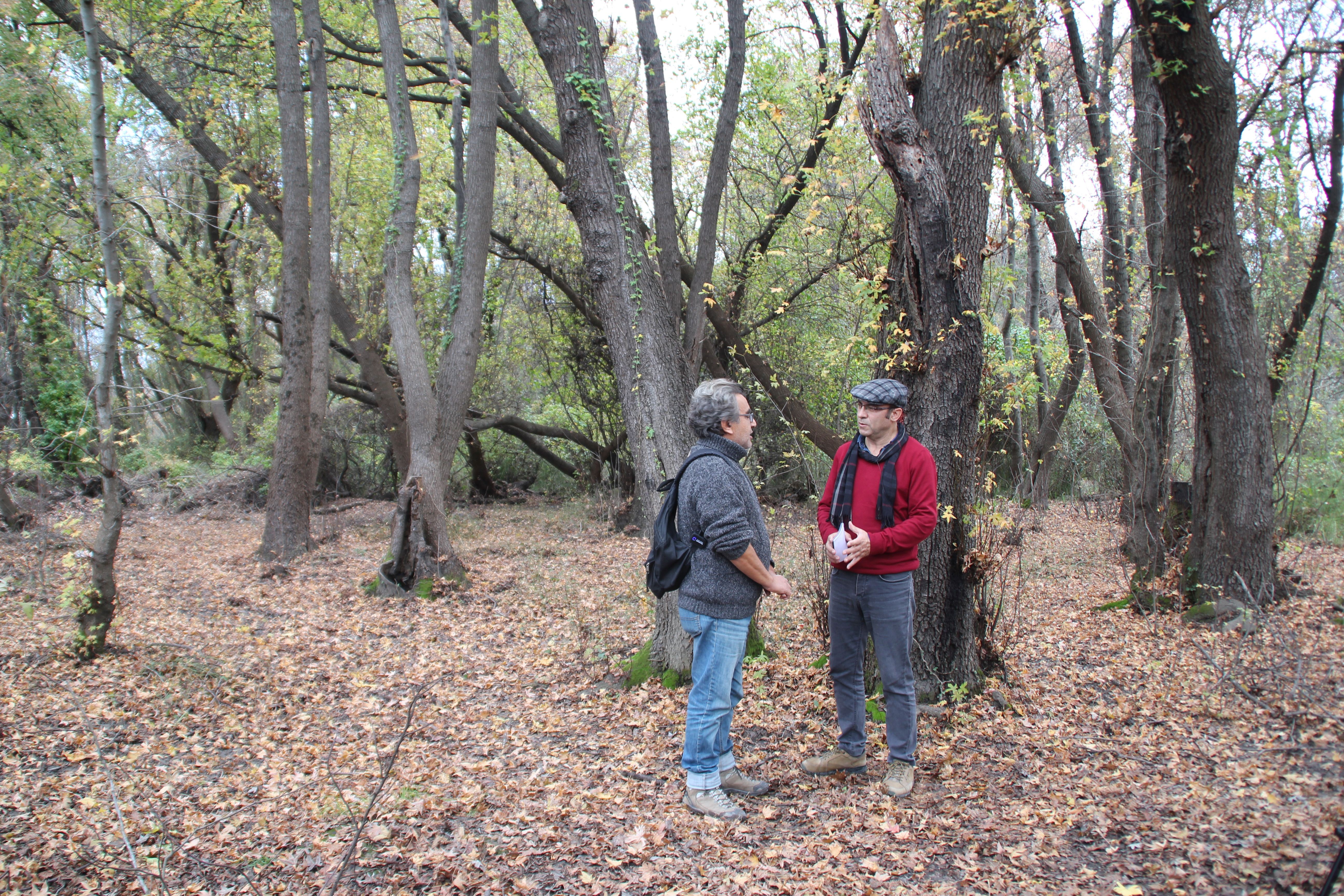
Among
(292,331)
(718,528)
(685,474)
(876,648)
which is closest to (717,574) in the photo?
(718,528)

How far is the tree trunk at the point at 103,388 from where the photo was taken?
4340 mm

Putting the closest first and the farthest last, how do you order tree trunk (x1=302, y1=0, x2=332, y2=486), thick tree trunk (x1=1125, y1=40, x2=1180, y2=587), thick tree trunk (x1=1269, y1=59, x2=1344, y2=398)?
thick tree trunk (x1=1125, y1=40, x2=1180, y2=587), thick tree trunk (x1=1269, y1=59, x2=1344, y2=398), tree trunk (x1=302, y1=0, x2=332, y2=486)

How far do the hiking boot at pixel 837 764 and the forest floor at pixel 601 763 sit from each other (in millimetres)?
57

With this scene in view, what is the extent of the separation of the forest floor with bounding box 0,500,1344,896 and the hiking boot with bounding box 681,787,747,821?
5 centimetres

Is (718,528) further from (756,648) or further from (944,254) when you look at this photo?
(756,648)

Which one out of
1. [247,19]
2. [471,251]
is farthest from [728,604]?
[247,19]

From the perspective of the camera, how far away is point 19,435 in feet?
26.9

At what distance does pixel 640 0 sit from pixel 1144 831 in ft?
21.5

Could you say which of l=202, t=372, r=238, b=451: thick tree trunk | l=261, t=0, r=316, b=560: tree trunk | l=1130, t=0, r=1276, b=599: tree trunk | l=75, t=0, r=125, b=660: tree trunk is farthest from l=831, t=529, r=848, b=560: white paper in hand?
l=202, t=372, r=238, b=451: thick tree trunk

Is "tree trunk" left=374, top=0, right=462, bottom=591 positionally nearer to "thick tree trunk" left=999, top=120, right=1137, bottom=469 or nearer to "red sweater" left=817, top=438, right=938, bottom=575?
"red sweater" left=817, top=438, right=938, bottom=575

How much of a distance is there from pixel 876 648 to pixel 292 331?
A: 793cm

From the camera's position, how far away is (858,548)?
128 inches

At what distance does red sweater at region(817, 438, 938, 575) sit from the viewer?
3258 millimetres

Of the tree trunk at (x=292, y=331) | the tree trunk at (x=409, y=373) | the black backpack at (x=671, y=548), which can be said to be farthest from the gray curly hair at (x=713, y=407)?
the tree trunk at (x=292, y=331)
